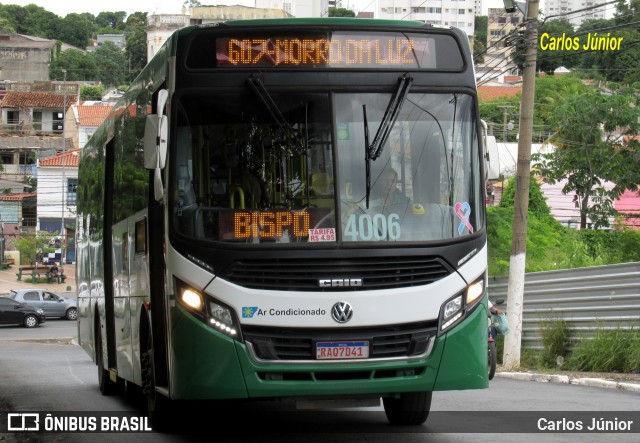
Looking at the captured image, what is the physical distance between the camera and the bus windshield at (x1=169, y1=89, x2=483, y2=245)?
8578 mm

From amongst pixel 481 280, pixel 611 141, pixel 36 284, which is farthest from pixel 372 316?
pixel 36 284

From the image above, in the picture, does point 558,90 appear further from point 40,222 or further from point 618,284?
point 618,284

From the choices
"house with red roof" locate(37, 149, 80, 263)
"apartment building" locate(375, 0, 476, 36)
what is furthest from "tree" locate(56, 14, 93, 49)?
"house with red roof" locate(37, 149, 80, 263)

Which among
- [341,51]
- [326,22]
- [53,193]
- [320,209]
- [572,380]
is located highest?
[326,22]

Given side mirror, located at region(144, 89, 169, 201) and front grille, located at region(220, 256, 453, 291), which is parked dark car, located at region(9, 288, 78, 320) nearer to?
A: side mirror, located at region(144, 89, 169, 201)

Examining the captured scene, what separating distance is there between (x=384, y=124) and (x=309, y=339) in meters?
1.75

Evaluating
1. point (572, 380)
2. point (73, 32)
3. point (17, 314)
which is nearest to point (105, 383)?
point (572, 380)

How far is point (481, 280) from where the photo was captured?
889cm

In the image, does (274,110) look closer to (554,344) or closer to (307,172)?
(307,172)

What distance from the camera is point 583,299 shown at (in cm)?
2019

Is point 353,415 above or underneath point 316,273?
underneath

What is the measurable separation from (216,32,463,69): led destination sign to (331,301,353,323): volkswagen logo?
6.18 ft

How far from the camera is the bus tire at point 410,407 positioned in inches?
409

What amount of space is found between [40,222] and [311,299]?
73493 mm
